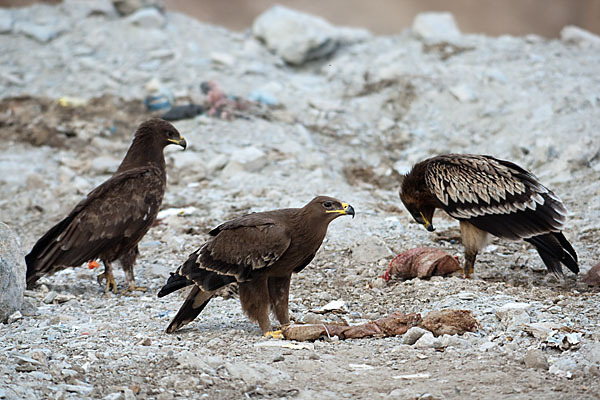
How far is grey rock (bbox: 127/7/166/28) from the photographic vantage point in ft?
50.3

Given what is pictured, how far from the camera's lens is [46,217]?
1011cm

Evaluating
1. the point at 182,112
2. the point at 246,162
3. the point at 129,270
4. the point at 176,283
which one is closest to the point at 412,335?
the point at 176,283

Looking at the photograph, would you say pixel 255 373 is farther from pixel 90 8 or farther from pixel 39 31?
pixel 90 8

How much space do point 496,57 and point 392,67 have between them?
6.40 feet

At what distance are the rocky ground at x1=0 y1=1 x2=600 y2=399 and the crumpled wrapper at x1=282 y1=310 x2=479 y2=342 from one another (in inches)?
5.2

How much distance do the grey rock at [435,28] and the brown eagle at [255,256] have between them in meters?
10.4

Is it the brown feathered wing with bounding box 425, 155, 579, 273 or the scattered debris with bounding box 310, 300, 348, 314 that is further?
the brown feathered wing with bounding box 425, 155, 579, 273

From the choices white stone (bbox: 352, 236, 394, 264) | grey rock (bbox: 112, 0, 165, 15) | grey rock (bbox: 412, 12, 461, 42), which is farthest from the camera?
grey rock (bbox: 112, 0, 165, 15)

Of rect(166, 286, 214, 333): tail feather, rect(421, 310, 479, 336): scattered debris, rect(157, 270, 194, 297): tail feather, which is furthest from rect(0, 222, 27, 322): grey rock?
rect(421, 310, 479, 336): scattered debris

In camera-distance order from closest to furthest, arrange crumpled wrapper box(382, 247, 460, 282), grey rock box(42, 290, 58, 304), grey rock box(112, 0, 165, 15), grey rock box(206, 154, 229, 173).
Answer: grey rock box(42, 290, 58, 304)
crumpled wrapper box(382, 247, 460, 282)
grey rock box(206, 154, 229, 173)
grey rock box(112, 0, 165, 15)

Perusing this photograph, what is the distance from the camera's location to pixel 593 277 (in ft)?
21.6

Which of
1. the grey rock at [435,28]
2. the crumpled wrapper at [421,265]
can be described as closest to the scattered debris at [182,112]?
the grey rock at [435,28]

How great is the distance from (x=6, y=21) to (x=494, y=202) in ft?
39.8

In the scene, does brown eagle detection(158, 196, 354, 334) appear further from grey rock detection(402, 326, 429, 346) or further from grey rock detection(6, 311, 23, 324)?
grey rock detection(6, 311, 23, 324)
